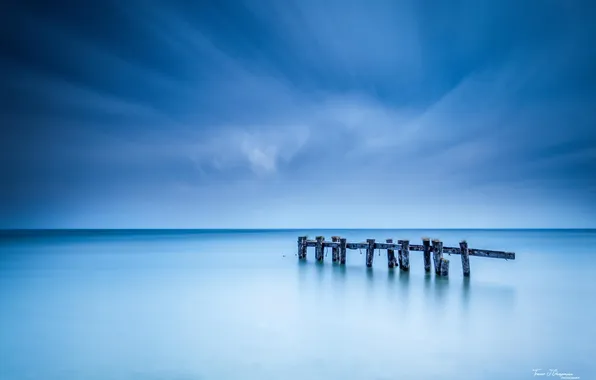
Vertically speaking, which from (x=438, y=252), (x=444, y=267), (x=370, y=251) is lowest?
(x=444, y=267)

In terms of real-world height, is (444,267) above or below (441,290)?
above

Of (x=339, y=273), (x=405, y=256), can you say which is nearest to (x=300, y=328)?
(x=339, y=273)

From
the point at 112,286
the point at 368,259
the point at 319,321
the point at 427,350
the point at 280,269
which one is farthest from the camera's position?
the point at 280,269

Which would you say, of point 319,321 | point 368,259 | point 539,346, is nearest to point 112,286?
point 319,321

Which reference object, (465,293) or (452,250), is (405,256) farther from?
(465,293)

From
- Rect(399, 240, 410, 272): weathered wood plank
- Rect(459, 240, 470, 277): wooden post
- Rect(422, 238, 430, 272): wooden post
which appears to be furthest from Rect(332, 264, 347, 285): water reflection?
Rect(459, 240, 470, 277): wooden post

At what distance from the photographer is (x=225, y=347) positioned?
7469 mm

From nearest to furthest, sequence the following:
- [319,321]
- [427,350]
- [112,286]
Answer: [427,350]
[319,321]
[112,286]

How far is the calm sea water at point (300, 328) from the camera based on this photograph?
21.2 feet

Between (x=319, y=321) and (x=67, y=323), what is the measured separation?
19.5ft

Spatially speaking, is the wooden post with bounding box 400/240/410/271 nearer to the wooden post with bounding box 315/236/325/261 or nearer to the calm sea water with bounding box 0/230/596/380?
the calm sea water with bounding box 0/230/596/380

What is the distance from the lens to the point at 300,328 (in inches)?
346

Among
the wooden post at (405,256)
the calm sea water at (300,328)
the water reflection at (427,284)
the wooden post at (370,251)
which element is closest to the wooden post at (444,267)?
the calm sea water at (300,328)

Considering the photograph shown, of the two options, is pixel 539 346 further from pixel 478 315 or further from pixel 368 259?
pixel 368 259
